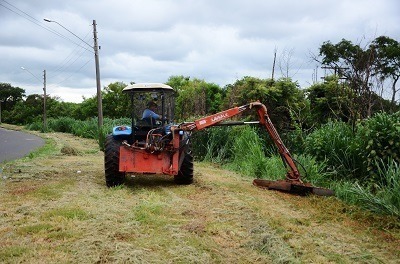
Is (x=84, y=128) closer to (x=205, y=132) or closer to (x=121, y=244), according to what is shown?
(x=205, y=132)

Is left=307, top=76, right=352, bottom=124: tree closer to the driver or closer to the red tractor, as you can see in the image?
the red tractor

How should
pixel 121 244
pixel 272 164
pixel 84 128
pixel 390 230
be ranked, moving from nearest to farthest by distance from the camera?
pixel 121 244, pixel 390 230, pixel 272 164, pixel 84 128

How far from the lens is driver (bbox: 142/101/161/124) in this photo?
977cm

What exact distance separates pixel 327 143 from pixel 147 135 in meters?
4.26

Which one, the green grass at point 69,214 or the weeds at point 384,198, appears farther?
the weeds at point 384,198

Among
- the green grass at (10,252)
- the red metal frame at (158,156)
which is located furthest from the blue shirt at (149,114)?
the green grass at (10,252)

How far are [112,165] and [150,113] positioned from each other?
4.76ft

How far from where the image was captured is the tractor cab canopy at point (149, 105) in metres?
9.76

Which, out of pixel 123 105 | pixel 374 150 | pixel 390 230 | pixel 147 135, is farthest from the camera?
pixel 123 105

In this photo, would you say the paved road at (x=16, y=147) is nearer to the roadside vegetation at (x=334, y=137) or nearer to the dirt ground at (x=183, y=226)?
the roadside vegetation at (x=334, y=137)

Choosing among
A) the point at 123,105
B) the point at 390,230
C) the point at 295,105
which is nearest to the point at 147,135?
the point at 390,230

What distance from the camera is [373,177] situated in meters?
8.58

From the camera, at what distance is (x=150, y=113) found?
9.79 m

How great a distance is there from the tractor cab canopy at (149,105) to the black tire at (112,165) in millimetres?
747
